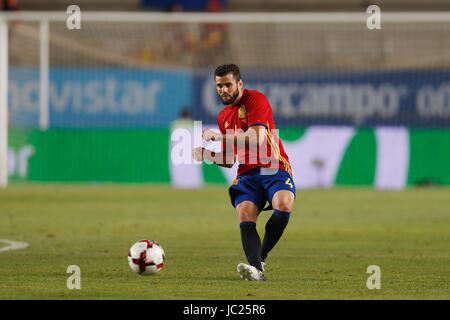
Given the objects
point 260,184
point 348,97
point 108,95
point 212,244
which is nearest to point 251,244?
point 260,184

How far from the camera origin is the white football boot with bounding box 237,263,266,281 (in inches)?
381

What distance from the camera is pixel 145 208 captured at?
66.3 ft

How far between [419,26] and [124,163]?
9.76 m

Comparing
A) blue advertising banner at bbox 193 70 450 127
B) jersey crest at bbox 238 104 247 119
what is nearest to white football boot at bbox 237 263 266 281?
jersey crest at bbox 238 104 247 119

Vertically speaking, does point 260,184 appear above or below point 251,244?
above

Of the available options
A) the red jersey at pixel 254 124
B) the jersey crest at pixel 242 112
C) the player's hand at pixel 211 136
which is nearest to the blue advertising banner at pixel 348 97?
the red jersey at pixel 254 124

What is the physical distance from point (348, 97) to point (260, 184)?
19847mm

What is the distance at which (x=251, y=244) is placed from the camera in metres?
10.0

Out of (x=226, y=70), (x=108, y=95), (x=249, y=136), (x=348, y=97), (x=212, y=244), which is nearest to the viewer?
(x=226, y=70)

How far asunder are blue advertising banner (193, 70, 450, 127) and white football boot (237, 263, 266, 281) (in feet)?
65.4

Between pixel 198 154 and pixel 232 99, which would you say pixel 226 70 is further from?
pixel 198 154
